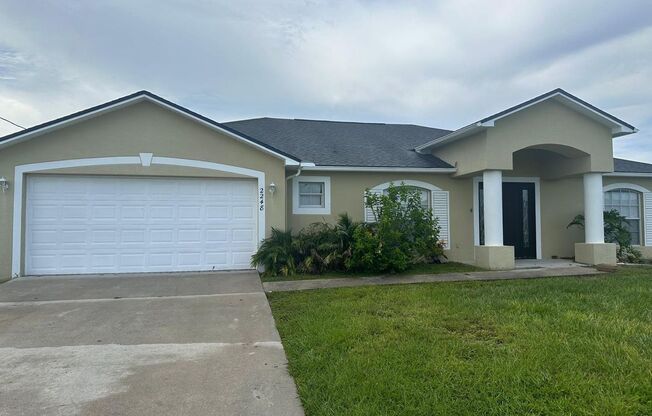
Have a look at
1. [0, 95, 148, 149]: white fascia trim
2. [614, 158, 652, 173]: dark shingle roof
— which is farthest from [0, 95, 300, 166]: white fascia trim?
[614, 158, 652, 173]: dark shingle roof

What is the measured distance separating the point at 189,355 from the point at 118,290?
4.38 m

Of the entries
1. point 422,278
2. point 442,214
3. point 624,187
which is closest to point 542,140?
point 442,214

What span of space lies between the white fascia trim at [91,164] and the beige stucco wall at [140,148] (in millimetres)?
94

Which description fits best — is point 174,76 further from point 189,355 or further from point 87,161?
point 189,355

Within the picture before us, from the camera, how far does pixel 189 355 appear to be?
461 cm

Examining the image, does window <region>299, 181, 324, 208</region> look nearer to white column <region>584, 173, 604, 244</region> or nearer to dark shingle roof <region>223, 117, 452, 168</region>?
dark shingle roof <region>223, 117, 452, 168</region>

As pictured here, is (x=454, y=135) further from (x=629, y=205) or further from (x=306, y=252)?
(x=629, y=205)

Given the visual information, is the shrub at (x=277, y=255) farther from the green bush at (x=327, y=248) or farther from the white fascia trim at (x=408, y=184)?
the white fascia trim at (x=408, y=184)

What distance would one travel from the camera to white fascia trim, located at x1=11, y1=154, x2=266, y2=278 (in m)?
9.27

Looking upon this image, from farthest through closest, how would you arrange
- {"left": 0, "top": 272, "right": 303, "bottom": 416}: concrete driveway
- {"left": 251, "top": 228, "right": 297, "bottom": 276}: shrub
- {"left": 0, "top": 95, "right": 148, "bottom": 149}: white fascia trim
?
{"left": 251, "top": 228, "right": 297, "bottom": 276}: shrub → {"left": 0, "top": 95, "right": 148, "bottom": 149}: white fascia trim → {"left": 0, "top": 272, "right": 303, "bottom": 416}: concrete driveway

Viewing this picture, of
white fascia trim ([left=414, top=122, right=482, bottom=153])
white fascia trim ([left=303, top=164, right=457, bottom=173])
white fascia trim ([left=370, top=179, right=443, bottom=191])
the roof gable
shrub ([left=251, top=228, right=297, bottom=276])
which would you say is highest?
the roof gable

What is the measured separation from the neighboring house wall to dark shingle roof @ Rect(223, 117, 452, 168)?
397mm

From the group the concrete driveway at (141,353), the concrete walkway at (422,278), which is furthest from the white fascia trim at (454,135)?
the concrete driveway at (141,353)

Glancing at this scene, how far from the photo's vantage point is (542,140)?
10.9 metres
